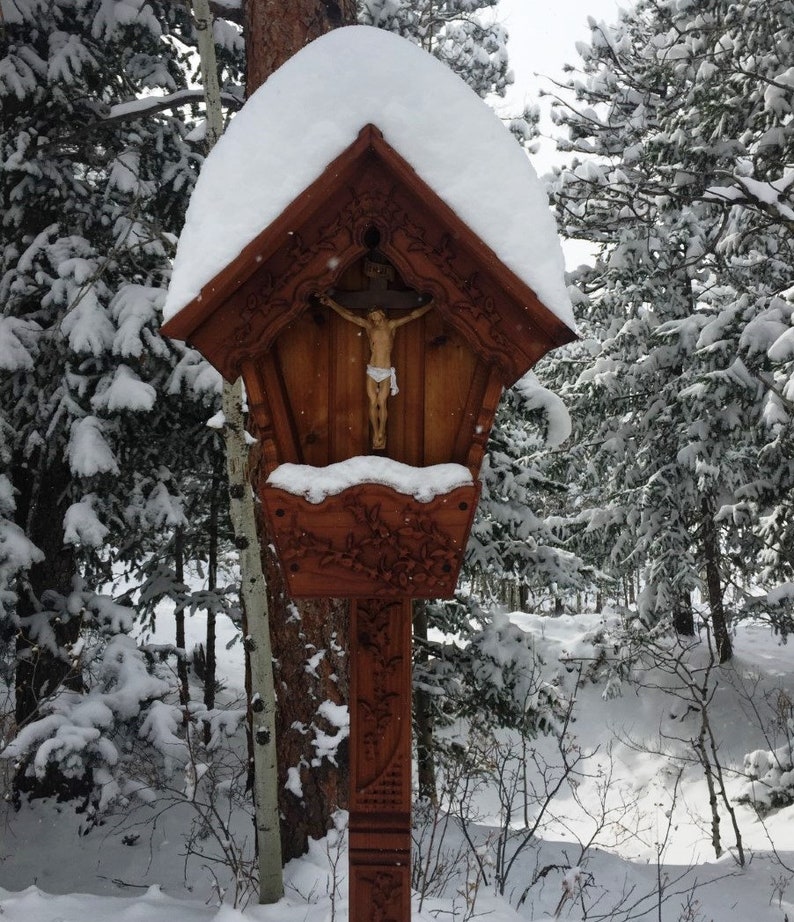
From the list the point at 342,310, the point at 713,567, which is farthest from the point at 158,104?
the point at 713,567

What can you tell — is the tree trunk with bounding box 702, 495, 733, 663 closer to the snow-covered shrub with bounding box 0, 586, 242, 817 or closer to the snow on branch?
the snow-covered shrub with bounding box 0, 586, 242, 817

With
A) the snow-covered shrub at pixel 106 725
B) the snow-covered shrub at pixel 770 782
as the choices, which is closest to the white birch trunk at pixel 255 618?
the snow-covered shrub at pixel 106 725

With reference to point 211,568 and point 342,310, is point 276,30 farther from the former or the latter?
point 211,568

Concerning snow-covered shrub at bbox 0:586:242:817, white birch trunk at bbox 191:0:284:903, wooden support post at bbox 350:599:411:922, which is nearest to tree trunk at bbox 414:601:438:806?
snow-covered shrub at bbox 0:586:242:817

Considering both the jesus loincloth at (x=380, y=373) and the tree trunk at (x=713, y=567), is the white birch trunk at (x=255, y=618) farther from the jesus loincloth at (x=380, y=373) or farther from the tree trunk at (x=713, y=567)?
the tree trunk at (x=713, y=567)

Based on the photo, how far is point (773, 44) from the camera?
7.41 m

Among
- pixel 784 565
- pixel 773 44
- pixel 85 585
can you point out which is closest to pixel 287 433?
pixel 85 585

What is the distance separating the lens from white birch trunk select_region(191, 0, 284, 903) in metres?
3.86

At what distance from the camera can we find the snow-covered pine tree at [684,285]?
7473 millimetres

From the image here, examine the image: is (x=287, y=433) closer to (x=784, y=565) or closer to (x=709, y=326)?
(x=709, y=326)

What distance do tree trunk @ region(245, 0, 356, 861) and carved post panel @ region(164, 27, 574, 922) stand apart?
2.81 m

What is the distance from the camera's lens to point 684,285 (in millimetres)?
13438

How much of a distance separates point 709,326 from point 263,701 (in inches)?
250

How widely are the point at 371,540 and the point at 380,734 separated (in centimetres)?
59
